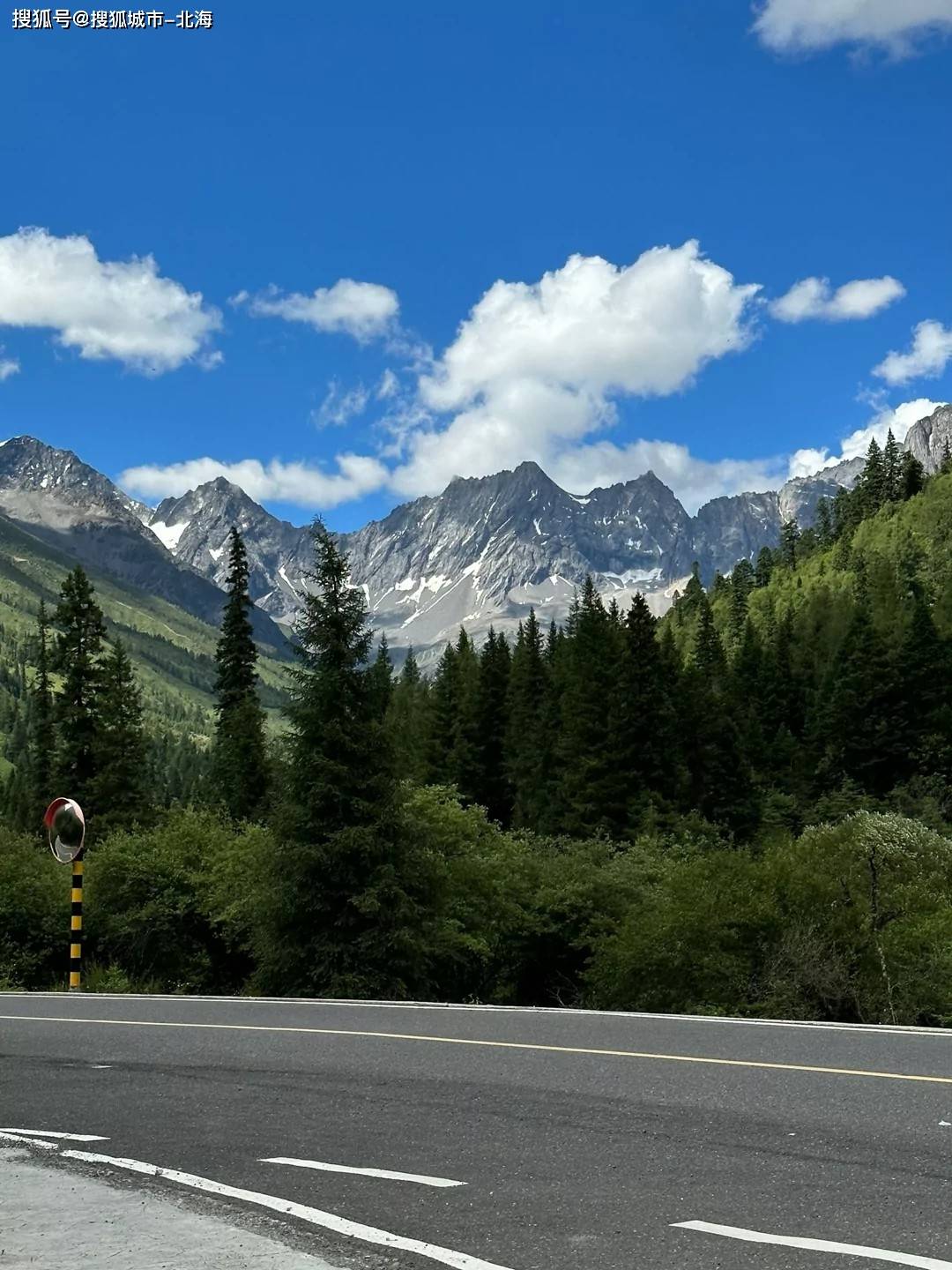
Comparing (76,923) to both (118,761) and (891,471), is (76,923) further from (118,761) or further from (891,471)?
(891,471)

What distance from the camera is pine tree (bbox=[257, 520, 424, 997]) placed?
77.0 ft

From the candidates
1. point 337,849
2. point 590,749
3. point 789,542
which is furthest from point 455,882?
point 789,542

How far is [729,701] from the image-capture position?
76812 mm

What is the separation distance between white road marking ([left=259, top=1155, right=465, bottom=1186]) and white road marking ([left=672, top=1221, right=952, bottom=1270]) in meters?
1.51

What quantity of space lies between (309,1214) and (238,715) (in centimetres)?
5319

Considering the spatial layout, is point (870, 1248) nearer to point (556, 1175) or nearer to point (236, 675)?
point (556, 1175)

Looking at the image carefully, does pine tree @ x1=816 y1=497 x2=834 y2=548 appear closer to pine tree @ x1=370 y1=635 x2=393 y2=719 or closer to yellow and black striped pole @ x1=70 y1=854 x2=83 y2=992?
pine tree @ x1=370 y1=635 x2=393 y2=719

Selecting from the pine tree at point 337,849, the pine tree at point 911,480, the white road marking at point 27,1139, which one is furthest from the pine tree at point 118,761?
the pine tree at point 911,480

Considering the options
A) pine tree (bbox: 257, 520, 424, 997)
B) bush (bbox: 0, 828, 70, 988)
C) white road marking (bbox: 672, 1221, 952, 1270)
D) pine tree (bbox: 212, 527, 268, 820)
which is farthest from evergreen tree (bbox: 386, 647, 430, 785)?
white road marking (bbox: 672, 1221, 952, 1270)

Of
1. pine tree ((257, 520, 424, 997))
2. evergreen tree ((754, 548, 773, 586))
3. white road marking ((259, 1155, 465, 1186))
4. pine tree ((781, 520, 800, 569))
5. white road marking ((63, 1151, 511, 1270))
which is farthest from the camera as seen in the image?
pine tree ((781, 520, 800, 569))

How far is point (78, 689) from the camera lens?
57438 mm

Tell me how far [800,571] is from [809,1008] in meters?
151

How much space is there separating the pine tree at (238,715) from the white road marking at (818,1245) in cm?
4407

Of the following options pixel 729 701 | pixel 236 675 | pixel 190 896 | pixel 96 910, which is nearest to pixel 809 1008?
pixel 190 896
